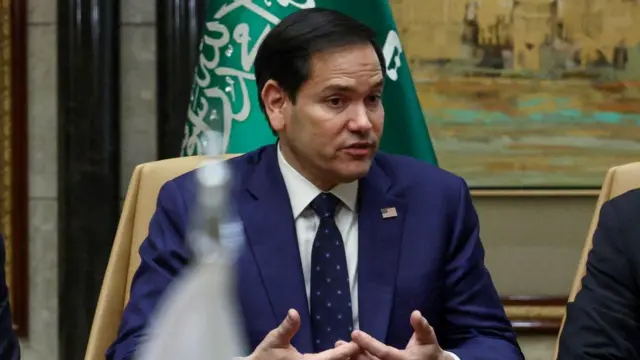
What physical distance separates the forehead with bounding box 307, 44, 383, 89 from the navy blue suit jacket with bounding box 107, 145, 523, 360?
0.82 ft

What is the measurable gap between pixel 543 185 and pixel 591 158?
0.59 feet

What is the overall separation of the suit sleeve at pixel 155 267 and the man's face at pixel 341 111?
0.31 metres

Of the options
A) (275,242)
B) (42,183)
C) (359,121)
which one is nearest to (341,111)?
(359,121)

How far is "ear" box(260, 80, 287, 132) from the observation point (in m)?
1.73

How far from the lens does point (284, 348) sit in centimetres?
142

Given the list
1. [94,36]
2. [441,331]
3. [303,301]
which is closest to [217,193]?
[303,301]

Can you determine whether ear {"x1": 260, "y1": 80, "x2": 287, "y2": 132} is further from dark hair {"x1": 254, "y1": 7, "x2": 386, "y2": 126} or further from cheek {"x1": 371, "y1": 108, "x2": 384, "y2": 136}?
cheek {"x1": 371, "y1": 108, "x2": 384, "y2": 136}

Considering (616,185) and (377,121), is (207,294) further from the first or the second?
(616,185)

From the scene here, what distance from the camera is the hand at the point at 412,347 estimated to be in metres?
1.46

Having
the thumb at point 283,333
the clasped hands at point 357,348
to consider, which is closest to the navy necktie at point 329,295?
the clasped hands at point 357,348

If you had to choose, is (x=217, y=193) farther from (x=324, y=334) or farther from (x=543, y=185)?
(x=543, y=185)

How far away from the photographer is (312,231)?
172 cm

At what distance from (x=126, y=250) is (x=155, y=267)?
31 centimetres

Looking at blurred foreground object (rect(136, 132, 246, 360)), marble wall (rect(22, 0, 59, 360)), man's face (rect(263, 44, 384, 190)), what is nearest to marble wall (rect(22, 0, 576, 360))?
marble wall (rect(22, 0, 59, 360))
